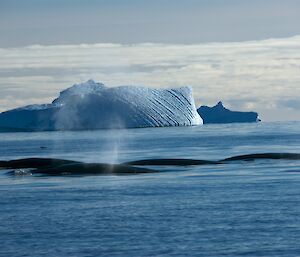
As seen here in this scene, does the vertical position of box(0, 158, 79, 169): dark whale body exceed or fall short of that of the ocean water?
it exceeds it

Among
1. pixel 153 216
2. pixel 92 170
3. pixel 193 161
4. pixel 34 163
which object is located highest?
pixel 193 161

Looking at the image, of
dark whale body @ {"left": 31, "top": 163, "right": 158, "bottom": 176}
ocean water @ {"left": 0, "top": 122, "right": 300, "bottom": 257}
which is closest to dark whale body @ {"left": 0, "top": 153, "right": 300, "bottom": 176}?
dark whale body @ {"left": 31, "top": 163, "right": 158, "bottom": 176}

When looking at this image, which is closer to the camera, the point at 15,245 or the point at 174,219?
the point at 15,245

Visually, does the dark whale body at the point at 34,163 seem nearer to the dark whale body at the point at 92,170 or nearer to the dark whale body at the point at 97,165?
the dark whale body at the point at 97,165

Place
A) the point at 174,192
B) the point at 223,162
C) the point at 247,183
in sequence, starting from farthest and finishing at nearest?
the point at 223,162
the point at 247,183
the point at 174,192

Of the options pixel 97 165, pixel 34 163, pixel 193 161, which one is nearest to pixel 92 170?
pixel 97 165

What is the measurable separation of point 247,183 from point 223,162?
1947cm

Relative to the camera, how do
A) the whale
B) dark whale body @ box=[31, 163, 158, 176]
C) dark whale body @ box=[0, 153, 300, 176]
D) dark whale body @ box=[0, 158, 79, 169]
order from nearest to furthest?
1. dark whale body @ box=[31, 163, 158, 176]
2. dark whale body @ box=[0, 153, 300, 176]
3. the whale
4. dark whale body @ box=[0, 158, 79, 169]

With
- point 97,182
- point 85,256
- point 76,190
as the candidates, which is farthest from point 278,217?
point 97,182

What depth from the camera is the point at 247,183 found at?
4922cm

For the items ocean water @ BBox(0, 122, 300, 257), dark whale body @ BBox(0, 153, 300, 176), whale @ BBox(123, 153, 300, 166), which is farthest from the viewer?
whale @ BBox(123, 153, 300, 166)

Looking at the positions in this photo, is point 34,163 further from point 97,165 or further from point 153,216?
point 153,216

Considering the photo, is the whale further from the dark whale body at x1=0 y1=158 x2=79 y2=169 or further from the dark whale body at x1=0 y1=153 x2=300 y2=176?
the dark whale body at x1=0 y1=158 x2=79 y2=169

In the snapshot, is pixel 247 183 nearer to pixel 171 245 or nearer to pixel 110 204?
pixel 110 204
